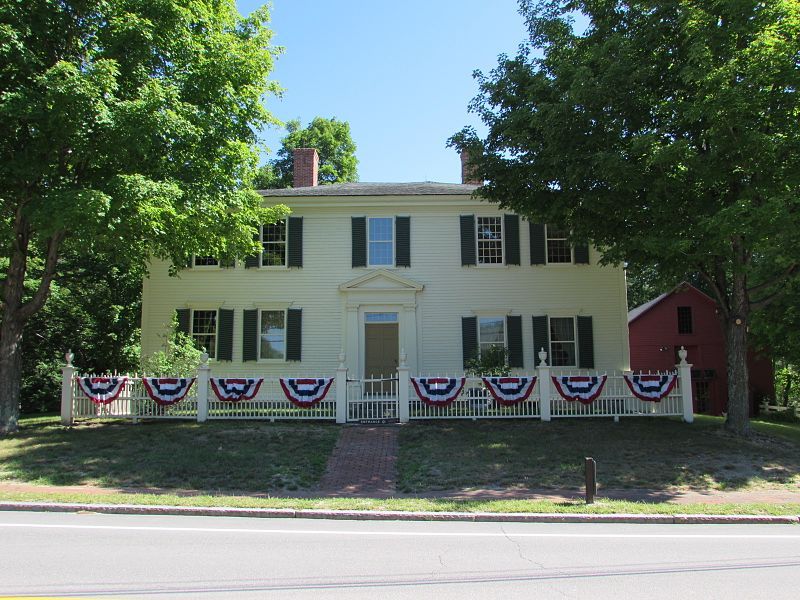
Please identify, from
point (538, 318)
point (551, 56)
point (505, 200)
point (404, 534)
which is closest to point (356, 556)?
point (404, 534)

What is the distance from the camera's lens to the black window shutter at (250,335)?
19.9m

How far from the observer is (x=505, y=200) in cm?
1644

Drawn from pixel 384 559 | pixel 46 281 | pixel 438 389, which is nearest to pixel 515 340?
pixel 438 389

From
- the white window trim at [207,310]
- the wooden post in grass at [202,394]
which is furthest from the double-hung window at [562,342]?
the white window trim at [207,310]

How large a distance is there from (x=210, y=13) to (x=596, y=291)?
14.1 metres

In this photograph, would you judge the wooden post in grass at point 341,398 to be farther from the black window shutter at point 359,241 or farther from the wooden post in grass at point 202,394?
the black window shutter at point 359,241

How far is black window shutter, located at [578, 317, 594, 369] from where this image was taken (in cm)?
1973

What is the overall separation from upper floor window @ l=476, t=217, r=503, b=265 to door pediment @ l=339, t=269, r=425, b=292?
2399mm

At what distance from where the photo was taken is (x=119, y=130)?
41.5 ft

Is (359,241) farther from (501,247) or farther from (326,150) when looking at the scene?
(326,150)

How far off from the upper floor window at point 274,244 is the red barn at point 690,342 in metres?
20.4

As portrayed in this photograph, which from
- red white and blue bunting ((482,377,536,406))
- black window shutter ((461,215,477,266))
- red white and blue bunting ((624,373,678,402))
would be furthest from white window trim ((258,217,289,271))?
red white and blue bunting ((624,373,678,402))

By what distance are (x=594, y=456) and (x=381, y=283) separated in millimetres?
9509

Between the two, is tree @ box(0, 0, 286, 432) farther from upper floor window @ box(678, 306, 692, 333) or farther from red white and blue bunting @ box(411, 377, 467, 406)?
upper floor window @ box(678, 306, 692, 333)
